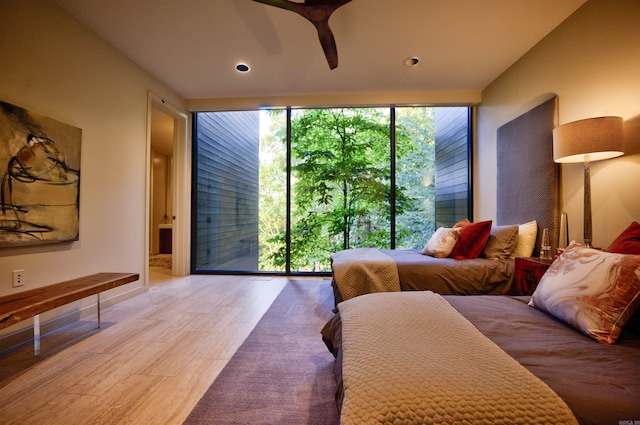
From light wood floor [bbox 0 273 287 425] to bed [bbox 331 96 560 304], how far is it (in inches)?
44.1

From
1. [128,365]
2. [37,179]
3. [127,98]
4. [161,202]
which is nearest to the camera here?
[128,365]

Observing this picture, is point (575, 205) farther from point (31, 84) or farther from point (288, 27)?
point (31, 84)

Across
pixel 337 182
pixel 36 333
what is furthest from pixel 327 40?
pixel 36 333

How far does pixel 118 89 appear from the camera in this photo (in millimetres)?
2742

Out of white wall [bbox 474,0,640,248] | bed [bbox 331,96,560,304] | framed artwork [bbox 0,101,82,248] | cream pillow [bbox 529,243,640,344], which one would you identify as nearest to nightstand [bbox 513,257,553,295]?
bed [bbox 331,96,560,304]

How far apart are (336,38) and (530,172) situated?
2.42 metres

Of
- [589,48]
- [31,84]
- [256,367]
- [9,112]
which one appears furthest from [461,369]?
[31,84]

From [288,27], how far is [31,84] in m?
2.11

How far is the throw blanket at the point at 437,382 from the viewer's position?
1.93 ft

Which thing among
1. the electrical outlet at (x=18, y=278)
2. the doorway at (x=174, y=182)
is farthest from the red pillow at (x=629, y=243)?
the doorway at (x=174, y=182)

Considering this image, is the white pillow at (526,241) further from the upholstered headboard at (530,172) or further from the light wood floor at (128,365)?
the light wood floor at (128,365)

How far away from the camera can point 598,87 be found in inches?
79.2

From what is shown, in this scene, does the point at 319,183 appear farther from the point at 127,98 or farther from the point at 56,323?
the point at 56,323

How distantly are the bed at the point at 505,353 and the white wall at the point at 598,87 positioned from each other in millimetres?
854
